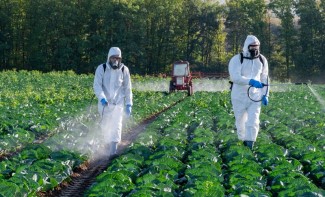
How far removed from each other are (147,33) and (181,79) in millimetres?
40167

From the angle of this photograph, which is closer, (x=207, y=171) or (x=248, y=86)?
(x=207, y=171)

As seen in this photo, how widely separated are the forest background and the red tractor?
31967 millimetres

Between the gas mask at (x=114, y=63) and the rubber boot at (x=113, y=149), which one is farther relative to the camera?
the rubber boot at (x=113, y=149)

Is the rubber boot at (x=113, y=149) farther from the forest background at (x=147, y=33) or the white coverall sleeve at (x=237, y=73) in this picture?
the forest background at (x=147, y=33)

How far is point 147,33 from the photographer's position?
67812mm

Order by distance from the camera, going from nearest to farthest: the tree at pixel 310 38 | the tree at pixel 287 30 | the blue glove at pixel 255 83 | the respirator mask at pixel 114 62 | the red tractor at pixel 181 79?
1. the blue glove at pixel 255 83
2. the respirator mask at pixel 114 62
3. the red tractor at pixel 181 79
4. the tree at pixel 310 38
5. the tree at pixel 287 30

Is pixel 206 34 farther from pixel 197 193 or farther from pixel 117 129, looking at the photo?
pixel 197 193

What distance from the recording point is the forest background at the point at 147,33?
204 ft

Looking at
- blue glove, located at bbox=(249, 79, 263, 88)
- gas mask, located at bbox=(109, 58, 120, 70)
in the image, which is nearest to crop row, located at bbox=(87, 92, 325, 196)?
blue glove, located at bbox=(249, 79, 263, 88)

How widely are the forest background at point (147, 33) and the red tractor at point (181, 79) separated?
32.0 meters

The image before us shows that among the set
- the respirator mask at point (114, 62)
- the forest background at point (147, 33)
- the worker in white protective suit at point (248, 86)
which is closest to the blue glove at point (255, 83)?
the worker in white protective suit at point (248, 86)

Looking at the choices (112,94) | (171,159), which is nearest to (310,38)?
(112,94)

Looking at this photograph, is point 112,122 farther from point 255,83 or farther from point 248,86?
point 255,83

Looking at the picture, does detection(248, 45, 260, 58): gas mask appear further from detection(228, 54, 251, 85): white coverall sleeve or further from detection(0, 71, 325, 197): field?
detection(0, 71, 325, 197): field
